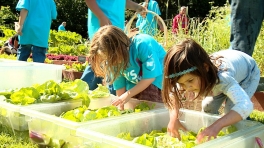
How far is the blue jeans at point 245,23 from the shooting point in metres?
2.85

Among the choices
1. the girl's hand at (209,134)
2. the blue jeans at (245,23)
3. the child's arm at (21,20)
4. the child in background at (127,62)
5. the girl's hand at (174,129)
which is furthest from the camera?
the child's arm at (21,20)

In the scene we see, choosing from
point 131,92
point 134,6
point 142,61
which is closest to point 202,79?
point 131,92

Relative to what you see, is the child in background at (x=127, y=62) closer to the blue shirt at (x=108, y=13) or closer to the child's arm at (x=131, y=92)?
the child's arm at (x=131, y=92)

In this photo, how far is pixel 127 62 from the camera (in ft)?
8.22

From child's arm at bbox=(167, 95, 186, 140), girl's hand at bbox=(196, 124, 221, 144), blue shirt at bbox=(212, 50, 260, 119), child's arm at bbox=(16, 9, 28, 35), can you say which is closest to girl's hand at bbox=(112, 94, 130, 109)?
child's arm at bbox=(167, 95, 186, 140)

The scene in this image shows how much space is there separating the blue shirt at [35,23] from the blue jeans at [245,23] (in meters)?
2.36

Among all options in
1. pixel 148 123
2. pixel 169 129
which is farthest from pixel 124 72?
pixel 169 129

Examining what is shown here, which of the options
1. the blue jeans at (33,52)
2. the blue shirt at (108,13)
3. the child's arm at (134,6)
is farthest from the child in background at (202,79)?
the blue jeans at (33,52)

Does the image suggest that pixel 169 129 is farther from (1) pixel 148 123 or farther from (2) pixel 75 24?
(2) pixel 75 24

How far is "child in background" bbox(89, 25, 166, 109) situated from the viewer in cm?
240

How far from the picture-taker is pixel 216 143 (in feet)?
5.38

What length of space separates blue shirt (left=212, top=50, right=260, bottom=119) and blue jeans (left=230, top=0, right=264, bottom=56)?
53 centimetres

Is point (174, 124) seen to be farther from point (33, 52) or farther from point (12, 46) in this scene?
point (12, 46)

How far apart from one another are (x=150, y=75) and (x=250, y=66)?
24.9 inches
